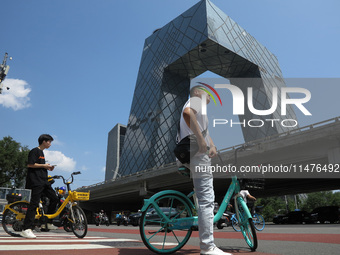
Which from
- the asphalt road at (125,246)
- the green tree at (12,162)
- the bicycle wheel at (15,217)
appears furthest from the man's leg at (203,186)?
the green tree at (12,162)

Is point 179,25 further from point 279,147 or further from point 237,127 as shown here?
point 279,147

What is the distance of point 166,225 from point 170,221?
0.07 metres

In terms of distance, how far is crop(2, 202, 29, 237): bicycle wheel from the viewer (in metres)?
6.40

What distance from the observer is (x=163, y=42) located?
64.9 m

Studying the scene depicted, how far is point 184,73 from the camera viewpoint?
64.0 metres

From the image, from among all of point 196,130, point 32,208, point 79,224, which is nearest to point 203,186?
point 196,130

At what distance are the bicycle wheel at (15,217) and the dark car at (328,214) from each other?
24.0 m

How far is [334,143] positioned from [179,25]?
45.8m

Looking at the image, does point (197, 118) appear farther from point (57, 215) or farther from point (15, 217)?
point (15, 217)

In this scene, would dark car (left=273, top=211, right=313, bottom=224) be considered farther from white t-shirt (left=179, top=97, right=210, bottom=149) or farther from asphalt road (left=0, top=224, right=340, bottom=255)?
white t-shirt (left=179, top=97, right=210, bottom=149)

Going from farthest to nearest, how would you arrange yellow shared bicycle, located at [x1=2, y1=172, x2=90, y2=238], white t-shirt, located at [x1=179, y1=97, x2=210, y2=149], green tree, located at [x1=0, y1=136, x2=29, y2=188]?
green tree, located at [x1=0, y1=136, x2=29, y2=188] → yellow shared bicycle, located at [x1=2, y1=172, x2=90, y2=238] → white t-shirt, located at [x1=179, y1=97, x2=210, y2=149]

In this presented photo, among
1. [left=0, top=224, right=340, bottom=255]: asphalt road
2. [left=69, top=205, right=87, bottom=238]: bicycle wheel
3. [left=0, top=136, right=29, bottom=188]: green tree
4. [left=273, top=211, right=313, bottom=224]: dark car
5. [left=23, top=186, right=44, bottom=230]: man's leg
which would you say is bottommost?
[left=273, top=211, right=313, bottom=224]: dark car

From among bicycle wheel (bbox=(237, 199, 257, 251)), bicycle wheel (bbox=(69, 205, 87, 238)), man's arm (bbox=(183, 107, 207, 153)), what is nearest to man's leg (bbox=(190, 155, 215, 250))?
man's arm (bbox=(183, 107, 207, 153))

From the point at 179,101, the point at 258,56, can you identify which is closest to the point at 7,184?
the point at 179,101
